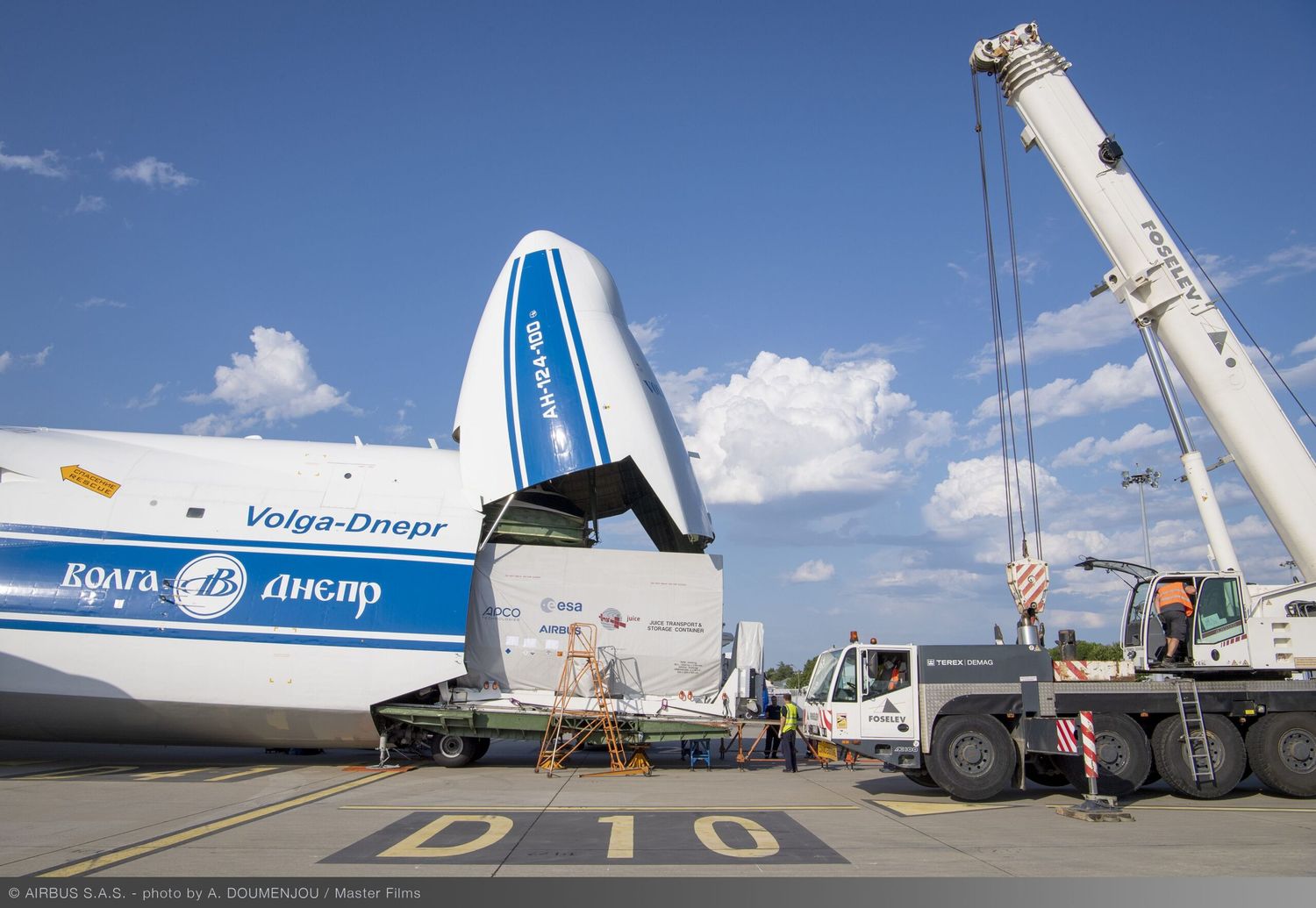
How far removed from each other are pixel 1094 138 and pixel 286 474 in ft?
54.3

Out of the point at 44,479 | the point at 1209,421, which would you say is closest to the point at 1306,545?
the point at 1209,421

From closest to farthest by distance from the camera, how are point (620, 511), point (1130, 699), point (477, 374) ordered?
point (1130, 699), point (477, 374), point (620, 511)

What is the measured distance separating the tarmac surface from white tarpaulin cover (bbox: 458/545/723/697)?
2.38m

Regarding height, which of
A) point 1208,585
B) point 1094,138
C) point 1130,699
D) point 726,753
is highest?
point 1094,138

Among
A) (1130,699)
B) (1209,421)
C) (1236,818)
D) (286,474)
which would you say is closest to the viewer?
(1236,818)

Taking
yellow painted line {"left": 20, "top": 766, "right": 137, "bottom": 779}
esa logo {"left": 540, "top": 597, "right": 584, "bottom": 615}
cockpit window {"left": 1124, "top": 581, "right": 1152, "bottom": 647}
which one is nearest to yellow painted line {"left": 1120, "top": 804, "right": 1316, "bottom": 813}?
cockpit window {"left": 1124, "top": 581, "right": 1152, "bottom": 647}

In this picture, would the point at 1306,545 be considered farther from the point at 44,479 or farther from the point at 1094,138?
the point at 44,479

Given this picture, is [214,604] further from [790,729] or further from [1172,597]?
[1172,597]

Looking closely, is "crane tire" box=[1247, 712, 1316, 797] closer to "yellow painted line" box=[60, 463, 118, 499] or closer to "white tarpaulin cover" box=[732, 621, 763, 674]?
"white tarpaulin cover" box=[732, 621, 763, 674]

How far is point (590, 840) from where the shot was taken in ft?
29.5

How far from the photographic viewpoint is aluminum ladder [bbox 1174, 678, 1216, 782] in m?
12.3

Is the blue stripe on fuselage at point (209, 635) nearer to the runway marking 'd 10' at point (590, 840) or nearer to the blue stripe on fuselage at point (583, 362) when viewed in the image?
the blue stripe on fuselage at point (583, 362)

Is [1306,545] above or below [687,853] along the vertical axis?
above

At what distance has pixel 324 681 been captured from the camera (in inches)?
652
